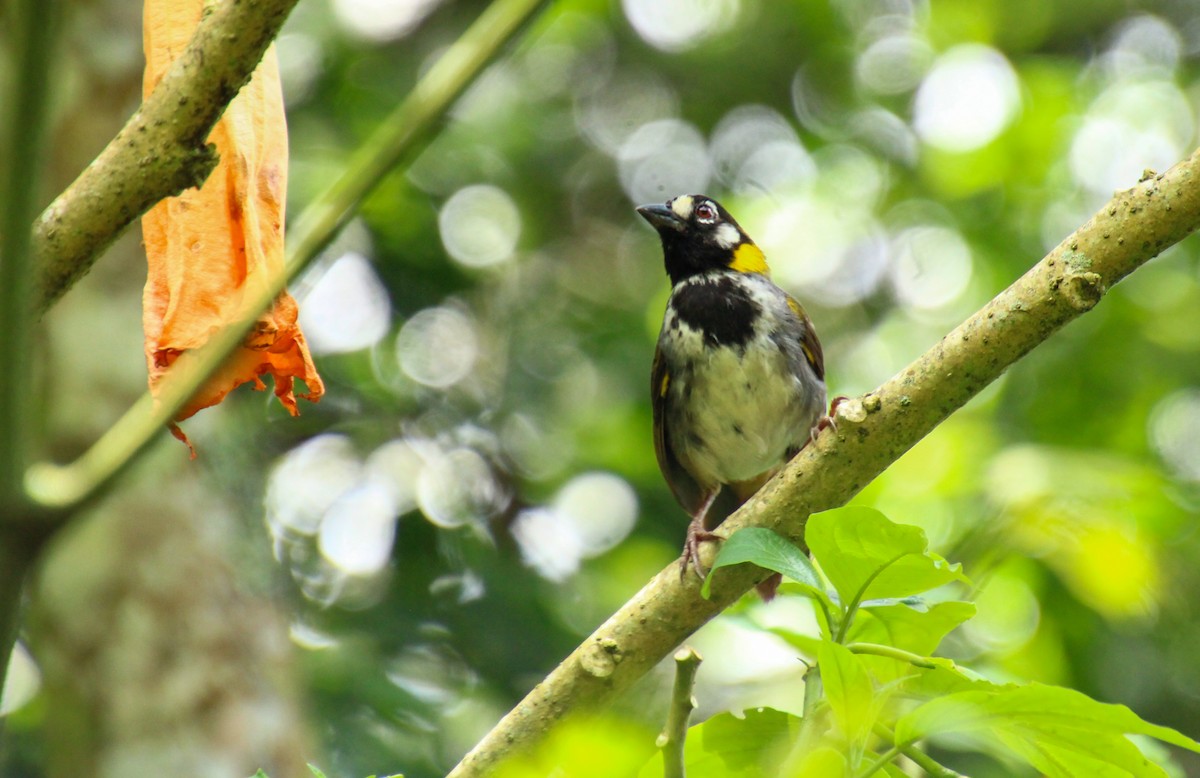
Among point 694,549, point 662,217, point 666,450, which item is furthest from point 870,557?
point 662,217

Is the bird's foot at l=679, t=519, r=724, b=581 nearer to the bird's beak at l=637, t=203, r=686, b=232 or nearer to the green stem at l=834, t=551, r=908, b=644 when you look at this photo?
the green stem at l=834, t=551, r=908, b=644

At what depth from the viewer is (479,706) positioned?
5.32 m

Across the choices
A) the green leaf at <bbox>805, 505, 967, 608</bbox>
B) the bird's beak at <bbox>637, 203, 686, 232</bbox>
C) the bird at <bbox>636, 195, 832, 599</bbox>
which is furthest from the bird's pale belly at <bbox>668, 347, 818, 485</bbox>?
the green leaf at <bbox>805, 505, 967, 608</bbox>

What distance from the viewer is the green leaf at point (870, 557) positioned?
137 centimetres

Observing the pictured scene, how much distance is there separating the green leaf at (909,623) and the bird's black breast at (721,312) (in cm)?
278

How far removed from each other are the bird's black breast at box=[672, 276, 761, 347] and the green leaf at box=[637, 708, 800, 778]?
294 cm

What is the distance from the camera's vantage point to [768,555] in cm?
147

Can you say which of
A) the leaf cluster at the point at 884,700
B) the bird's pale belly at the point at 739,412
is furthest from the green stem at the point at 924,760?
the bird's pale belly at the point at 739,412

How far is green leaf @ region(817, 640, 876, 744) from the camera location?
47.9 inches

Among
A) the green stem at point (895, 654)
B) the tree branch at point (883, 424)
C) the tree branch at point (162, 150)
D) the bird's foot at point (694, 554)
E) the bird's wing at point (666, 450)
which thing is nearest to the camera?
the green stem at point (895, 654)

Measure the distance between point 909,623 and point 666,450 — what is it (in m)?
3.09

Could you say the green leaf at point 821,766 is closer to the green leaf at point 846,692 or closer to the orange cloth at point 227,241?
the green leaf at point 846,692

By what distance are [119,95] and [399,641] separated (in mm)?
2496

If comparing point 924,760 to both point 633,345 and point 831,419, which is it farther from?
point 633,345
